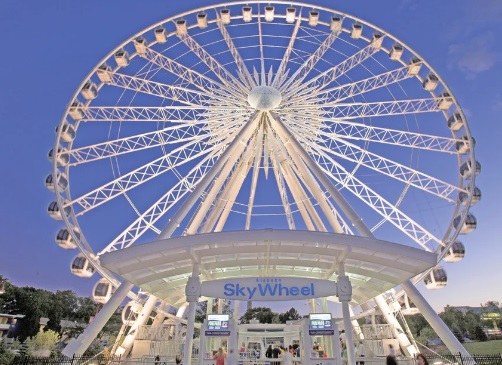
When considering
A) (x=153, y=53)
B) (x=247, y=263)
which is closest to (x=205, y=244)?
(x=247, y=263)

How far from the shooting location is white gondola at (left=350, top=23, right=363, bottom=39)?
74.6 feet

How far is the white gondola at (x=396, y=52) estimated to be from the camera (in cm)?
2208

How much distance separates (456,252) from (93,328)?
18.4m

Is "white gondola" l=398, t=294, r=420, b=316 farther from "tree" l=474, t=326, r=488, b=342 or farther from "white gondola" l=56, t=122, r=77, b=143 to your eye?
"tree" l=474, t=326, r=488, b=342

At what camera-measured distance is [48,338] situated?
4844 cm

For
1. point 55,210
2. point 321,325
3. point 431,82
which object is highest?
point 431,82

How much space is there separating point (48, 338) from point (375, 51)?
50342mm

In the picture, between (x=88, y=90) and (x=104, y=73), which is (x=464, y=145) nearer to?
(x=104, y=73)

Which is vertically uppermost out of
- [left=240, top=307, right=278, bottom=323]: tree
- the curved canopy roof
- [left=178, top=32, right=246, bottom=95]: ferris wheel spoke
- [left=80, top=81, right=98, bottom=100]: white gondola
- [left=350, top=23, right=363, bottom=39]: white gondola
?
[left=350, top=23, right=363, bottom=39]: white gondola

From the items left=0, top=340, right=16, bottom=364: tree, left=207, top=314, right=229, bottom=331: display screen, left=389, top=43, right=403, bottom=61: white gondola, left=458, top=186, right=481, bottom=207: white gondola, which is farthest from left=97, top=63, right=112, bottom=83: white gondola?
left=458, top=186, right=481, bottom=207: white gondola

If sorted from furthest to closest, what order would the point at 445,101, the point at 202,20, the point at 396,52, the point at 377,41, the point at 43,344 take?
1. the point at 43,344
2. the point at 202,20
3. the point at 377,41
4. the point at 396,52
5. the point at 445,101

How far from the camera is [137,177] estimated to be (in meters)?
22.1

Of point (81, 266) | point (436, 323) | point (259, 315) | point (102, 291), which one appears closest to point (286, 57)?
point (436, 323)

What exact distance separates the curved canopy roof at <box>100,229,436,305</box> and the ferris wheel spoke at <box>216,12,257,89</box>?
11.2 metres
